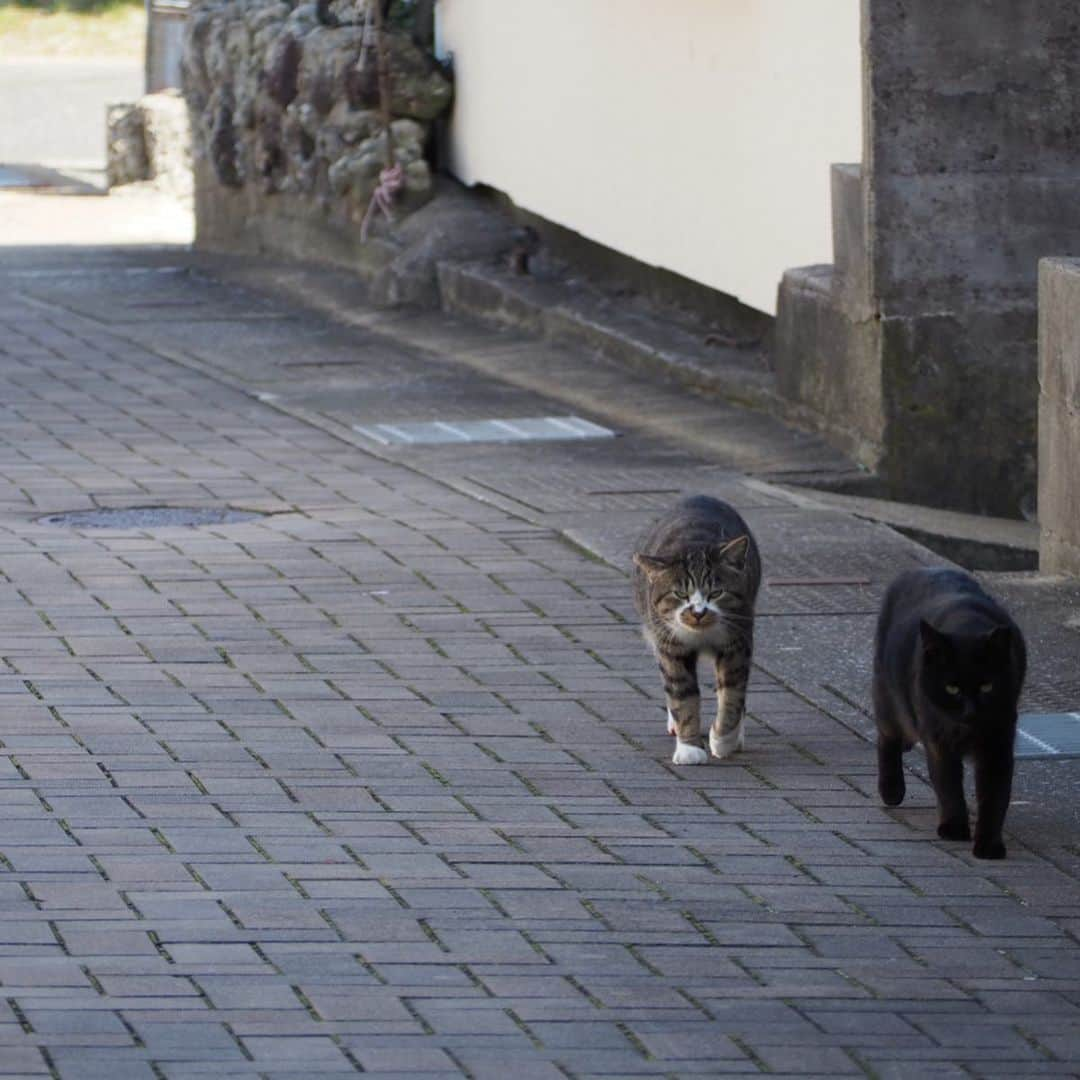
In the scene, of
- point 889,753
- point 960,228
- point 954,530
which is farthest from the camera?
point 960,228

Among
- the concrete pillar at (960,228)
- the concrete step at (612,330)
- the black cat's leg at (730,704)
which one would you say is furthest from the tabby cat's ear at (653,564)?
the concrete step at (612,330)

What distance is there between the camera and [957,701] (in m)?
6.57

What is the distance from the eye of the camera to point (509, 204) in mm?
18578

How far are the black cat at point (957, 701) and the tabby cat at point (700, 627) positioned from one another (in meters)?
0.65

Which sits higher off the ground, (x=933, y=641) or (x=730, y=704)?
(x=933, y=641)

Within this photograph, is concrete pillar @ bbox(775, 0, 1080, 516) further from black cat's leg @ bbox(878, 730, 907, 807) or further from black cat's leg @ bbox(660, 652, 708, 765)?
black cat's leg @ bbox(878, 730, 907, 807)

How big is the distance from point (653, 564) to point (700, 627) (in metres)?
0.25

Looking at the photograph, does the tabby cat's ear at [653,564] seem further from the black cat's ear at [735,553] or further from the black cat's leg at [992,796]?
the black cat's leg at [992,796]

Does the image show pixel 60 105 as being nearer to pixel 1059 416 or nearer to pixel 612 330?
pixel 612 330

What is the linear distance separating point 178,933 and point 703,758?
6.92 ft

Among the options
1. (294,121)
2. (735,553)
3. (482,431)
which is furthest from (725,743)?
(294,121)

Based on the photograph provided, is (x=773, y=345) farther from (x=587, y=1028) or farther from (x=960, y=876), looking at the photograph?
(x=587, y=1028)

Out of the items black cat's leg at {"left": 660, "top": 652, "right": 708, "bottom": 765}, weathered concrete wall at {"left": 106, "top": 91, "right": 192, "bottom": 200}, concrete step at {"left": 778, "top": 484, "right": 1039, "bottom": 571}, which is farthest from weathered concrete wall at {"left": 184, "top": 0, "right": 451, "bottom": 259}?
black cat's leg at {"left": 660, "top": 652, "right": 708, "bottom": 765}

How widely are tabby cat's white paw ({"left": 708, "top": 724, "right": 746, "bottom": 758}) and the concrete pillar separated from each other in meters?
4.58
